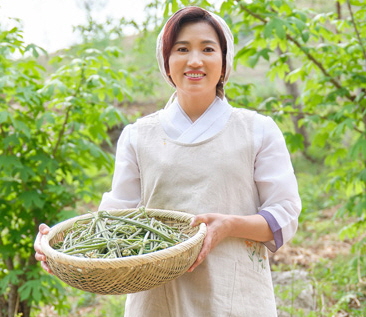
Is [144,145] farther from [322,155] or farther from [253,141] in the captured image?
[322,155]

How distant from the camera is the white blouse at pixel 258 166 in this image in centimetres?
147

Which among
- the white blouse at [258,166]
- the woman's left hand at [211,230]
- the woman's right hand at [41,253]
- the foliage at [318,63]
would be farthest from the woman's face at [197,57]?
the foliage at [318,63]

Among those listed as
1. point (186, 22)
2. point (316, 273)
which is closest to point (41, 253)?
point (186, 22)

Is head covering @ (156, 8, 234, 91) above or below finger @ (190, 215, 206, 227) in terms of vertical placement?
above

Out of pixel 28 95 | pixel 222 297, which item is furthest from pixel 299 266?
pixel 222 297

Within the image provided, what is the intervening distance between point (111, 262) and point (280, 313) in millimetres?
2339

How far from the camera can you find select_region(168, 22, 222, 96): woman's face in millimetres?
1495

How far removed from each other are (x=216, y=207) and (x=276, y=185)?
0.61ft

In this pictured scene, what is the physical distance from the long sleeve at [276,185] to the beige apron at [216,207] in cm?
4

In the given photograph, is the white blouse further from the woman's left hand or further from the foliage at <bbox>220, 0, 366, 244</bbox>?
the foliage at <bbox>220, 0, 366, 244</bbox>

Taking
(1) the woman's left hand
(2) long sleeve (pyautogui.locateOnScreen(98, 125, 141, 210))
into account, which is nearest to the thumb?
(1) the woman's left hand

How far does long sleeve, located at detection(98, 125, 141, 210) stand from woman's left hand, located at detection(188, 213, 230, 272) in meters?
0.34

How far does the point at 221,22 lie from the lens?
1.54 m

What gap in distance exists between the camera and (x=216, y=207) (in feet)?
4.87
